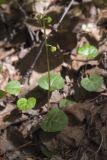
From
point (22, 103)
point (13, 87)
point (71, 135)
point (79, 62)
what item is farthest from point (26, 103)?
point (79, 62)

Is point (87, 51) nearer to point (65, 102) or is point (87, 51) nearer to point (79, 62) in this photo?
point (79, 62)

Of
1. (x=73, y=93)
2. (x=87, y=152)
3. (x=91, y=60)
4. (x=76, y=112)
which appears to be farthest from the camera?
(x=91, y=60)

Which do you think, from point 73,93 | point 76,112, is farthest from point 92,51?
point 76,112

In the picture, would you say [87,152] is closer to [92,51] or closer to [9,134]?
[9,134]

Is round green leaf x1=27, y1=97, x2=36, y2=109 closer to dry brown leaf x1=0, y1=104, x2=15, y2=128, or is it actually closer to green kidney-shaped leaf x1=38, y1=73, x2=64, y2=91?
green kidney-shaped leaf x1=38, y1=73, x2=64, y2=91

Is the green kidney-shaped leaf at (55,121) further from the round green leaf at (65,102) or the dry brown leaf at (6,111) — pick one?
the dry brown leaf at (6,111)

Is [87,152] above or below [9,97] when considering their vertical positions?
below

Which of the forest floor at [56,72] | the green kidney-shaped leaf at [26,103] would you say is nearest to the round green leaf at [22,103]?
the green kidney-shaped leaf at [26,103]

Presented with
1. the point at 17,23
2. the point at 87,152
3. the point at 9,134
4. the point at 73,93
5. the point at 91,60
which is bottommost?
the point at 87,152
